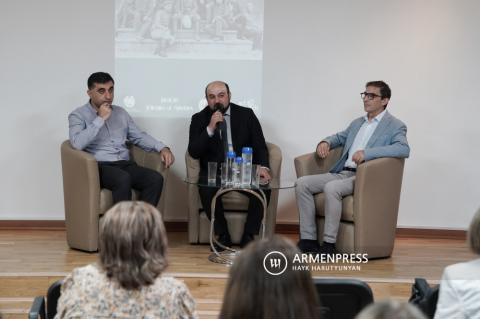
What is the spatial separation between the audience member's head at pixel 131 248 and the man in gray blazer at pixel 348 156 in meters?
2.85

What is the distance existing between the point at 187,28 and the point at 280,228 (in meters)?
1.78

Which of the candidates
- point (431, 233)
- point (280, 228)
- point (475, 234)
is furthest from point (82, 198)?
point (475, 234)

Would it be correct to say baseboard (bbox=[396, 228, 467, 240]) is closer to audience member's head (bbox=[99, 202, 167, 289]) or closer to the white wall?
the white wall

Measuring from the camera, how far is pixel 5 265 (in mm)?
4355

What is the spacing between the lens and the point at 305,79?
5656mm

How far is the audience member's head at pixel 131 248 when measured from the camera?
1947 millimetres

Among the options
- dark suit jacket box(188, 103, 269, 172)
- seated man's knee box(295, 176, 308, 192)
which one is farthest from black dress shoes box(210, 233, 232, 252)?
seated man's knee box(295, 176, 308, 192)

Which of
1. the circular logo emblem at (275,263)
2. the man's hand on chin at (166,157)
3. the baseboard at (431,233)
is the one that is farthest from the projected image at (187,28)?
the circular logo emblem at (275,263)

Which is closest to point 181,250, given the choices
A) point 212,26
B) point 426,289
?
point 212,26

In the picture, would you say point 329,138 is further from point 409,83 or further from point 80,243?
point 80,243

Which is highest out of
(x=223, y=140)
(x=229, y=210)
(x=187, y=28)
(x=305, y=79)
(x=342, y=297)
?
(x=187, y=28)

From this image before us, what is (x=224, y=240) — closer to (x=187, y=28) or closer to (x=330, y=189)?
(x=330, y=189)

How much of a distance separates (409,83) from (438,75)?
24cm

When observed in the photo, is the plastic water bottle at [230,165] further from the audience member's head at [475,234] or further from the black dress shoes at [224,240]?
the audience member's head at [475,234]
